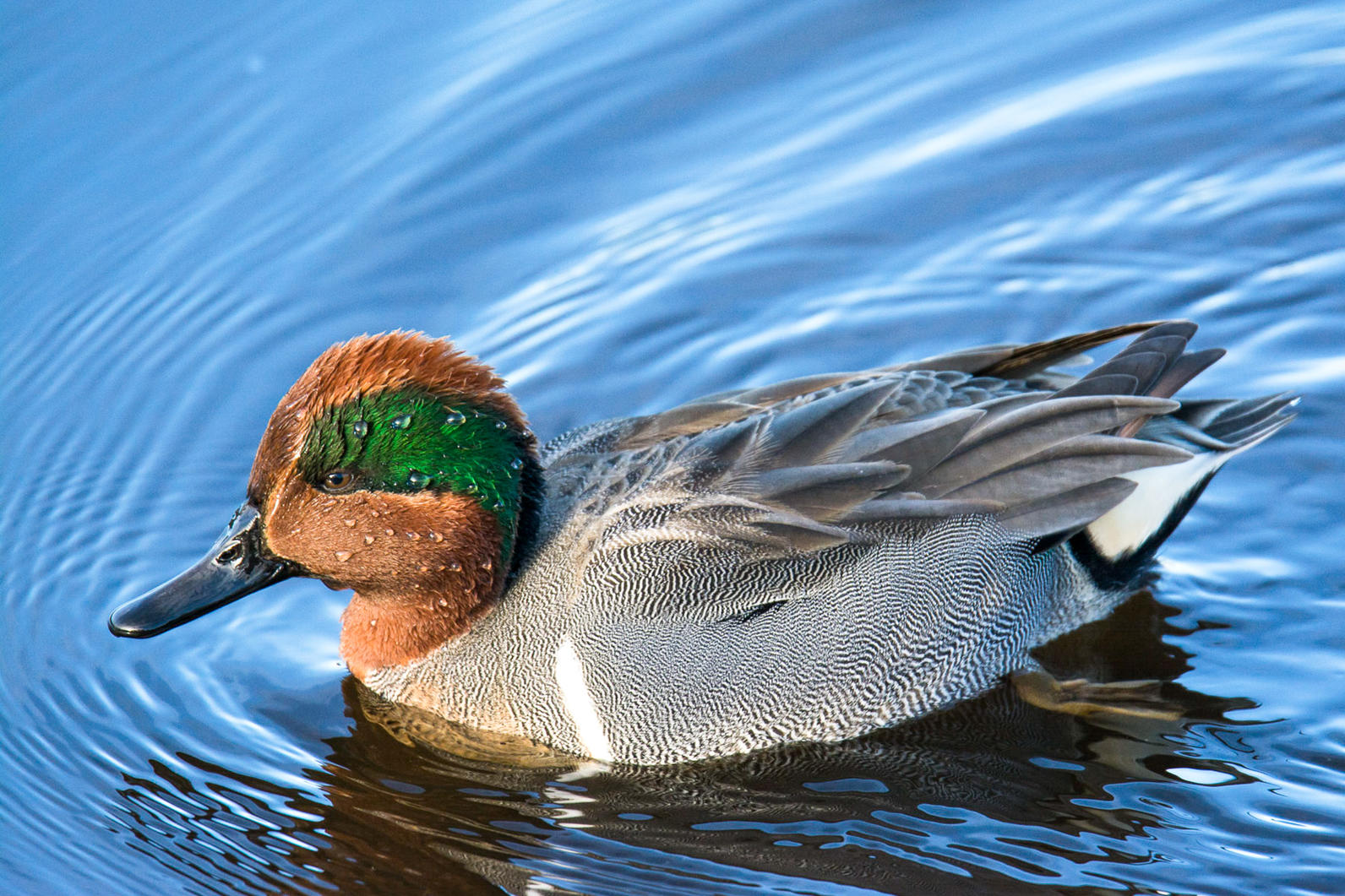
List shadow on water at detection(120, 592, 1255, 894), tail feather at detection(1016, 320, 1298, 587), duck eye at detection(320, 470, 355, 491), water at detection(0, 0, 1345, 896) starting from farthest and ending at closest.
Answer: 1. tail feather at detection(1016, 320, 1298, 587)
2. duck eye at detection(320, 470, 355, 491)
3. water at detection(0, 0, 1345, 896)
4. shadow on water at detection(120, 592, 1255, 894)

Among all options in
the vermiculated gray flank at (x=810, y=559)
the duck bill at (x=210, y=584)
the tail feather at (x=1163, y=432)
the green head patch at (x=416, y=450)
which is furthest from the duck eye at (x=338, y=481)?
the tail feather at (x=1163, y=432)

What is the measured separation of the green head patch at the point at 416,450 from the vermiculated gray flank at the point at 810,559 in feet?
0.84

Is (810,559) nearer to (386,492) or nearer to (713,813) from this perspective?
(713,813)

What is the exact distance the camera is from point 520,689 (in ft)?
16.0

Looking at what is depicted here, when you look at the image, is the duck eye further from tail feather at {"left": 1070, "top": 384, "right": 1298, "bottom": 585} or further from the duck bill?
tail feather at {"left": 1070, "top": 384, "right": 1298, "bottom": 585}

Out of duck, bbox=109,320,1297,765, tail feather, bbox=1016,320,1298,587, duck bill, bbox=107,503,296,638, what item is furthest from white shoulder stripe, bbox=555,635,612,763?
tail feather, bbox=1016,320,1298,587

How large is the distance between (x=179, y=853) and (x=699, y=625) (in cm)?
172

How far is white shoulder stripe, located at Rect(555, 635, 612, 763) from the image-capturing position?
15.7ft

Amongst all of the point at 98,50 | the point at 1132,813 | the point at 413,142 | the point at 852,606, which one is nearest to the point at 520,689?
the point at 852,606

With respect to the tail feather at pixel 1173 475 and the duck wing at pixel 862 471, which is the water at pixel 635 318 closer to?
the tail feather at pixel 1173 475

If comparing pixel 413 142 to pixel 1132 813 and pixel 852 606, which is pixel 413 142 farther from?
pixel 1132 813

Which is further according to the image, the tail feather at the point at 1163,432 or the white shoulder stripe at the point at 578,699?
the tail feather at the point at 1163,432

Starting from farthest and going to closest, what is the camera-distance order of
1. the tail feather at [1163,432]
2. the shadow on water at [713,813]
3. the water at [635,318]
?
the tail feather at [1163,432]
the water at [635,318]
the shadow on water at [713,813]

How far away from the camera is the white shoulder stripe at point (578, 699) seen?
4781 millimetres
